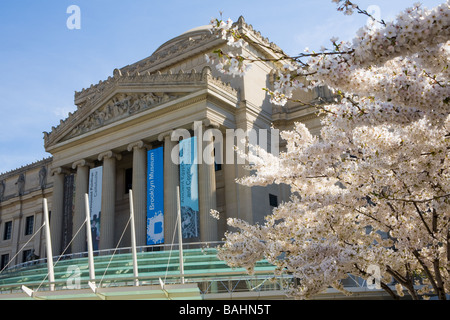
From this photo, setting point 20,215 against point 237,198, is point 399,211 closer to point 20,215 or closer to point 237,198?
point 237,198

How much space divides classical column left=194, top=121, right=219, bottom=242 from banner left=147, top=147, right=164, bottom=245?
124 inches

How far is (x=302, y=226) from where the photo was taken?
15.8m

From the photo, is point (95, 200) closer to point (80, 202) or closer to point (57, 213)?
point (80, 202)

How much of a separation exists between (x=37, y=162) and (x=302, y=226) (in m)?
58.3

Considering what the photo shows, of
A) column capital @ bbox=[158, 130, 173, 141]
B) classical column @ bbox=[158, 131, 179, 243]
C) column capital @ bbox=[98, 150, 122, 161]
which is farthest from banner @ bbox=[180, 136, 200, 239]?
column capital @ bbox=[98, 150, 122, 161]

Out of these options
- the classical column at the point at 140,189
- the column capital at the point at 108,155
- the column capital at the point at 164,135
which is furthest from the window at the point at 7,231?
the column capital at the point at 164,135

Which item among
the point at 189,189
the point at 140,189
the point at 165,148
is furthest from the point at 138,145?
the point at 189,189

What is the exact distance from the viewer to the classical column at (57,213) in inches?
1823

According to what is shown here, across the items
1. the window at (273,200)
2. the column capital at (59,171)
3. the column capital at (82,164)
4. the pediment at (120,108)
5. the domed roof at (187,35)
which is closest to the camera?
the pediment at (120,108)

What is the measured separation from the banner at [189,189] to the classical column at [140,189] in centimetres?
464

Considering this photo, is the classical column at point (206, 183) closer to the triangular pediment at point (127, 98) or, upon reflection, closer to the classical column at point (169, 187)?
the classical column at point (169, 187)

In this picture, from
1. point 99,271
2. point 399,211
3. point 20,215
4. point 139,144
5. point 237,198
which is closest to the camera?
point 399,211

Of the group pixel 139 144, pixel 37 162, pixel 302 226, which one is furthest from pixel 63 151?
pixel 302 226
